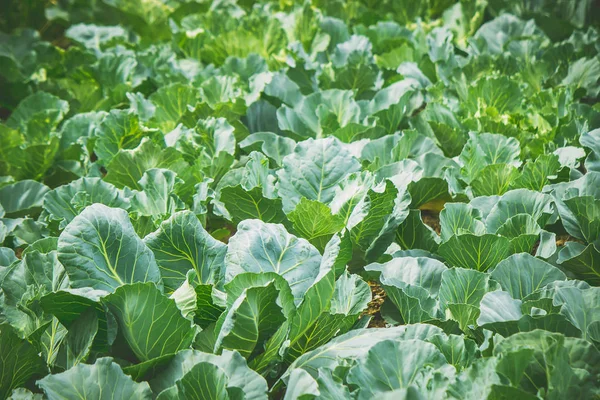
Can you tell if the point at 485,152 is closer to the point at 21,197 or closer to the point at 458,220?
the point at 458,220

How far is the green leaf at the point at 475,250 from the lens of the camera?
179cm

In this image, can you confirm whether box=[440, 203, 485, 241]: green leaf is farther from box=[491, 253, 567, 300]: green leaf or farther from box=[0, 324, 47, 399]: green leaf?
box=[0, 324, 47, 399]: green leaf

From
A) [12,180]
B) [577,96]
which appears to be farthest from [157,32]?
[577,96]

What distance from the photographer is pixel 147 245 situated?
68.6 inches

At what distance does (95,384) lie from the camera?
4.44ft

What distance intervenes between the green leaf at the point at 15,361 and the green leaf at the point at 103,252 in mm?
190

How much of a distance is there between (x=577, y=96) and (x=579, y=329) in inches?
69.8

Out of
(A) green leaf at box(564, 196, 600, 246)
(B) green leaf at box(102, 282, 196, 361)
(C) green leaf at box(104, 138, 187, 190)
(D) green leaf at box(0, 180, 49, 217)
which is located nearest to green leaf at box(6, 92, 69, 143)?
(D) green leaf at box(0, 180, 49, 217)

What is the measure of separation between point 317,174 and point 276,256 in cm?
49

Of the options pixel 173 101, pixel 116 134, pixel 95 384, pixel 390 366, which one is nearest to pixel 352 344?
pixel 390 366

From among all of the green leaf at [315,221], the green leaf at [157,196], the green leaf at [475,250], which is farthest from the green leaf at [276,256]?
the green leaf at [157,196]

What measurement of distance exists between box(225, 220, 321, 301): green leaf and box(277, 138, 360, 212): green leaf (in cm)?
38

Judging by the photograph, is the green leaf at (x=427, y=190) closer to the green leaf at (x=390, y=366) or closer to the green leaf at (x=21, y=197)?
the green leaf at (x=390, y=366)

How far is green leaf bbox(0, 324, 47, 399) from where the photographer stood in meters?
1.50
